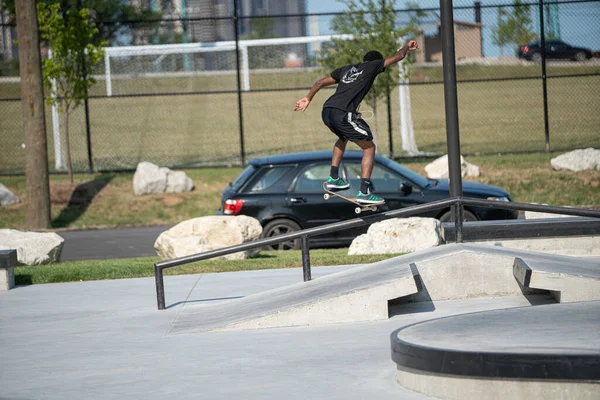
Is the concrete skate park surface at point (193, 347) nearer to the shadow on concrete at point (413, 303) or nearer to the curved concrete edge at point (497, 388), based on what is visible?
the shadow on concrete at point (413, 303)

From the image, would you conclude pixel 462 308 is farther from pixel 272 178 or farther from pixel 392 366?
pixel 272 178

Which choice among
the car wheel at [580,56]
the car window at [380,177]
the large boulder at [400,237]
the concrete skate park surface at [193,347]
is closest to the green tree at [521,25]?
the car wheel at [580,56]

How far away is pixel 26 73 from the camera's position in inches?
720

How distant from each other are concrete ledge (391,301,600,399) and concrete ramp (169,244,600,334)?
5.08ft

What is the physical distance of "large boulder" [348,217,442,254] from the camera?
12438mm

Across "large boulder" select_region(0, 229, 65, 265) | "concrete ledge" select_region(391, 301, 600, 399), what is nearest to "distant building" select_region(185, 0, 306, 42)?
"large boulder" select_region(0, 229, 65, 265)

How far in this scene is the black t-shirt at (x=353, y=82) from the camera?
9156mm

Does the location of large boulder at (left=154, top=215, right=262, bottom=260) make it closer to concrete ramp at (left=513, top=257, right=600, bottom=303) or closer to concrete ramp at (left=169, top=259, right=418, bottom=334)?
concrete ramp at (left=169, top=259, right=418, bottom=334)

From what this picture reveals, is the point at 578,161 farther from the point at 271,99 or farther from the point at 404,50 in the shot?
the point at 271,99

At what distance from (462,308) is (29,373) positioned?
13.0ft

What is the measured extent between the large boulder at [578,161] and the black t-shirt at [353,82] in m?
13.2

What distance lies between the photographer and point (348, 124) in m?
9.20

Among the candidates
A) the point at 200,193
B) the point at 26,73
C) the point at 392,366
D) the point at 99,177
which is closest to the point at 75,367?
the point at 392,366

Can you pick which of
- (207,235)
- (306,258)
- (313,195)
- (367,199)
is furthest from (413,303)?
(313,195)
